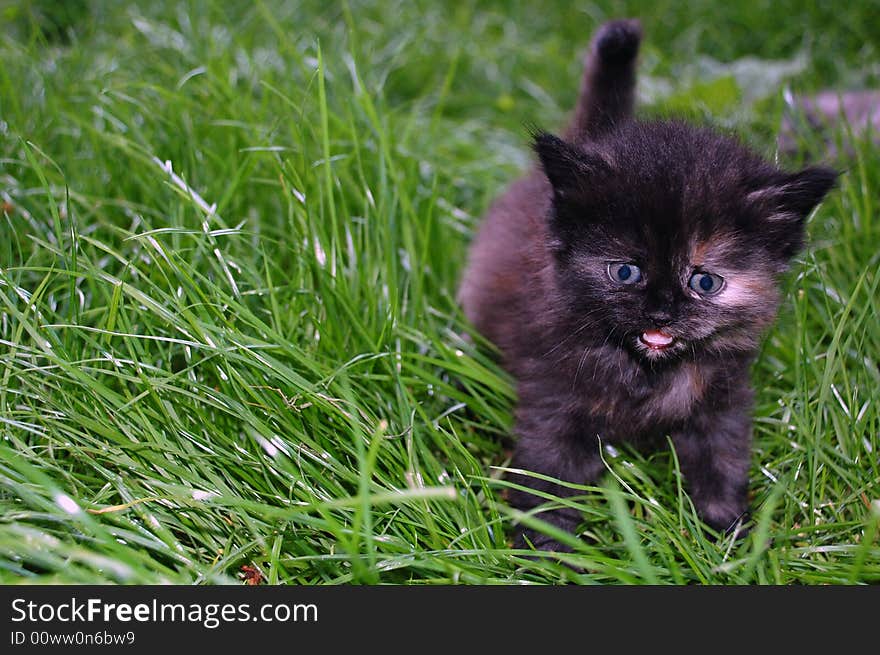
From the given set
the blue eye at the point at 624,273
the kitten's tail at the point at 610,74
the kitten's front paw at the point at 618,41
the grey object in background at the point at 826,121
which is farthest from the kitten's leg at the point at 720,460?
the grey object in background at the point at 826,121

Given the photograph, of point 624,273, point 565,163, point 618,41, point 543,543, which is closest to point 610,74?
point 618,41

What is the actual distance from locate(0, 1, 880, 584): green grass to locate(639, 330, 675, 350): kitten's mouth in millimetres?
465

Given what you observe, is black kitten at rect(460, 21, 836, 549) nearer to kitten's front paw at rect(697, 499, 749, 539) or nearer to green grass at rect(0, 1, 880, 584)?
kitten's front paw at rect(697, 499, 749, 539)

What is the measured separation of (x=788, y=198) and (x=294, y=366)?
1.60 metres

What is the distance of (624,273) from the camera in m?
2.31

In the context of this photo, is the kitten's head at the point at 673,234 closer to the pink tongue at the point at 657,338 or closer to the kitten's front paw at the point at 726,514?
the pink tongue at the point at 657,338

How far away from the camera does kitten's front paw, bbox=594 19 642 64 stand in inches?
121

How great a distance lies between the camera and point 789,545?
8.27 feet

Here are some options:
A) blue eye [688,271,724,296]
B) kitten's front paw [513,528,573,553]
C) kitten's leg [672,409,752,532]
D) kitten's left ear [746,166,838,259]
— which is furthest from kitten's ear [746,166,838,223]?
kitten's front paw [513,528,573,553]

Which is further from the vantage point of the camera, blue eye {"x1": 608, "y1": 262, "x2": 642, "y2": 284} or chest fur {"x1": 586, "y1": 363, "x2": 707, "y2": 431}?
chest fur {"x1": 586, "y1": 363, "x2": 707, "y2": 431}

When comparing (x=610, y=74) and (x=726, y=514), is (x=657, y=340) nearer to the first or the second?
(x=726, y=514)

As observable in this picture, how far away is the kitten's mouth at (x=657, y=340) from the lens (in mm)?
2299

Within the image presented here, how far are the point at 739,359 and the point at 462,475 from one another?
0.93 metres
